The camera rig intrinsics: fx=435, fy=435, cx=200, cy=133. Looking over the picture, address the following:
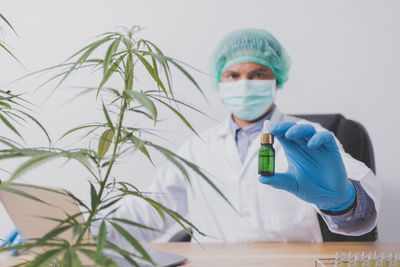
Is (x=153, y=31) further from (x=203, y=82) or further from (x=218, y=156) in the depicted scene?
(x=218, y=156)

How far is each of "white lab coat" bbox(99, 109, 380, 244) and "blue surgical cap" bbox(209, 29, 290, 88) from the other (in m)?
0.20

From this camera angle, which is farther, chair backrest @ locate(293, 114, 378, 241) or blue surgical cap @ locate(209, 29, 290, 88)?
blue surgical cap @ locate(209, 29, 290, 88)

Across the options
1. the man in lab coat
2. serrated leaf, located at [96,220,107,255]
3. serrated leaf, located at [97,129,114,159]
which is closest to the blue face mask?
the man in lab coat

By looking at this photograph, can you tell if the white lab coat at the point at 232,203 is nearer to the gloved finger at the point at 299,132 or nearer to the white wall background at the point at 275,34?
the white wall background at the point at 275,34

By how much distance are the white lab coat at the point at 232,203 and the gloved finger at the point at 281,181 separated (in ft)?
1.79

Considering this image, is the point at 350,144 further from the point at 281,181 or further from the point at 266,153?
the point at 266,153

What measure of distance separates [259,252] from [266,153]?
0.39 m

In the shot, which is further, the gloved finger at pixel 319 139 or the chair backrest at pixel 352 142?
the chair backrest at pixel 352 142

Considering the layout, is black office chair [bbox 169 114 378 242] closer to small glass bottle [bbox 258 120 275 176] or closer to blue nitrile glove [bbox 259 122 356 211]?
blue nitrile glove [bbox 259 122 356 211]

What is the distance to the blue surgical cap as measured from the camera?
5.91 feet

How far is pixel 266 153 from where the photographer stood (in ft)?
3.18

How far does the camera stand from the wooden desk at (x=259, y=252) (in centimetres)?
112

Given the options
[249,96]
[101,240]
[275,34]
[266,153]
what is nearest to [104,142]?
[101,240]

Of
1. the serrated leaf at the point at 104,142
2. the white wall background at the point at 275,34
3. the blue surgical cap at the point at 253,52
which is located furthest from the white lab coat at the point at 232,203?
the serrated leaf at the point at 104,142
